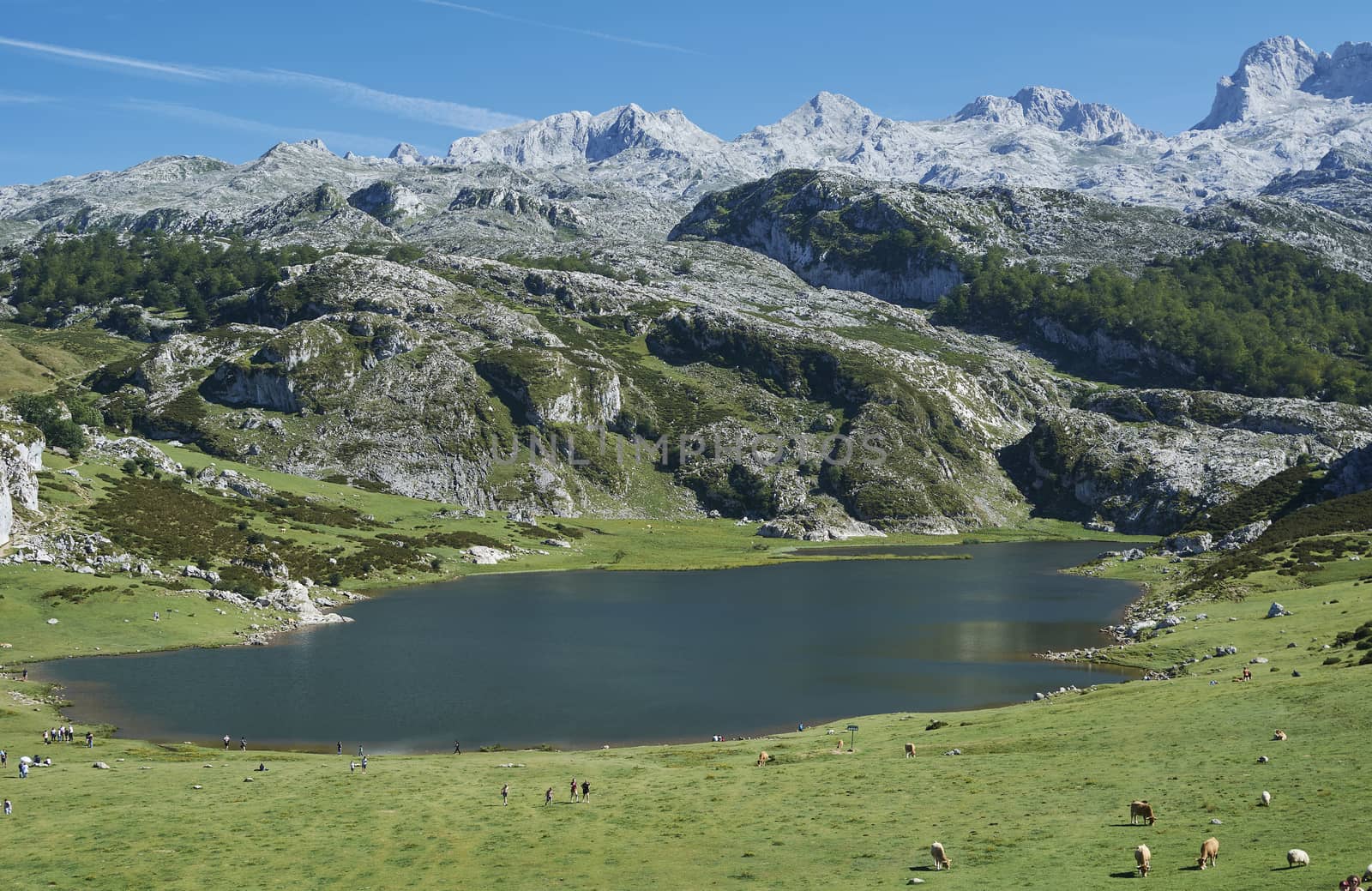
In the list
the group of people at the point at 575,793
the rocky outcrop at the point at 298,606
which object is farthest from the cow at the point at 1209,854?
the rocky outcrop at the point at 298,606

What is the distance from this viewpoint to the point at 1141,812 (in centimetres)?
4072

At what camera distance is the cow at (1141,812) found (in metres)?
40.5

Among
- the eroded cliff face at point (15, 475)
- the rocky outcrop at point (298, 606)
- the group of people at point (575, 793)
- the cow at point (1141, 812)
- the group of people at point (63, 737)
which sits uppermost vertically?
the eroded cliff face at point (15, 475)

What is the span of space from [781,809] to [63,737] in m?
60.2

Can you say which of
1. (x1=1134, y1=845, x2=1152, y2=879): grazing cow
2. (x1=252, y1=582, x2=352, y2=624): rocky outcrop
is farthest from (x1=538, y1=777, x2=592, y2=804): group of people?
(x1=252, y1=582, x2=352, y2=624): rocky outcrop

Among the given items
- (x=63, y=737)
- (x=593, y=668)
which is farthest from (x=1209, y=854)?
(x=593, y=668)

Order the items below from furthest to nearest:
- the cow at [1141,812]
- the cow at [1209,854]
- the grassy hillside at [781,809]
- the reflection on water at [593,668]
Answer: the reflection on water at [593,668] < the cow at [1141,812] < the grassy hillside at [781,809] < the cow at [1209,854]

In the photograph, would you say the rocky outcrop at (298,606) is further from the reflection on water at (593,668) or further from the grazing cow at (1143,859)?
the grazing cow at (1143,859)

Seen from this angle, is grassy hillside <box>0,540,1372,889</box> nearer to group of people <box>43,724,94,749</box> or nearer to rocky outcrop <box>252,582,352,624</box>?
group of people <box>43,724,94,749</box>

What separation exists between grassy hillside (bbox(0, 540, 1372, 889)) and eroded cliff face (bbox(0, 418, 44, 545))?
70.9 metres

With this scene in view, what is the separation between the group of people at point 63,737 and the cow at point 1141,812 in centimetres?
7291

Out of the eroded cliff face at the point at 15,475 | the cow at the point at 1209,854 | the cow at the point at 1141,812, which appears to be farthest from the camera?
the eroded cliff face at the point at 15,475

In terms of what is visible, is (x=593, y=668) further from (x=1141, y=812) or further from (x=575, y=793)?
(x=1141, y=812)

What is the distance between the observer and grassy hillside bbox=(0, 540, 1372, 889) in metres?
38.9
